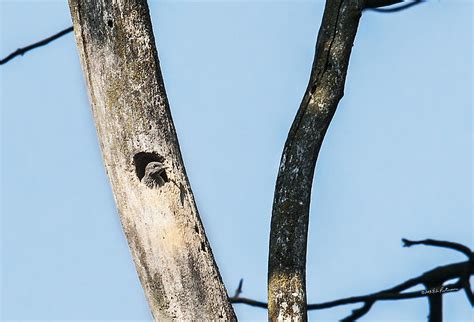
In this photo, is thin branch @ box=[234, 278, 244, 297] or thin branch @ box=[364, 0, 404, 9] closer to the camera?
thin branch @ box=[364, 0, 404, 9]

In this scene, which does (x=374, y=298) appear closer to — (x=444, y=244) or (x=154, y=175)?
(x=444, y=244)

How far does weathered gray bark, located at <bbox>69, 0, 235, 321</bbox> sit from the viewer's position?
306 cm

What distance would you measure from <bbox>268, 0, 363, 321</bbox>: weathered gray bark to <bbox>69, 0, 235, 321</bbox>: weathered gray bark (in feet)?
0.62

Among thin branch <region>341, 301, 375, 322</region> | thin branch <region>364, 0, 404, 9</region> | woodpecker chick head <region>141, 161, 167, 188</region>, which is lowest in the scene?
woodpecker chick head <region>141, 161, 167, 188</region>

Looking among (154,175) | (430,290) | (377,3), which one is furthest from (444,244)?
(154,175)

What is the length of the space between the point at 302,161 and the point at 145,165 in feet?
1.67

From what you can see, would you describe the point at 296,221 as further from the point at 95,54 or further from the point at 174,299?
the point at 95,54

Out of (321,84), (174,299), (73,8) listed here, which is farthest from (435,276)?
(73,8)

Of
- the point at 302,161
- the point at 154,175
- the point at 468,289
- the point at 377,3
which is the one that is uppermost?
the point at 377,3

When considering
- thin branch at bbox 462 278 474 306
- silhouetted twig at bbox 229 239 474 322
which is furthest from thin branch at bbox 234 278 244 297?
thin branch at bbox 462 278 474 306

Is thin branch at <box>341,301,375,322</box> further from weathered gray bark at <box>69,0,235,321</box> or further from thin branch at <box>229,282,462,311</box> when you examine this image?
weathered gray bark at <box>69,0,235,321</box>

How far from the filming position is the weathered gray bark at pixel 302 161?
10.4ft

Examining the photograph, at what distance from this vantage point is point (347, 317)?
4.46m

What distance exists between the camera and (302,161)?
10.8 ft
